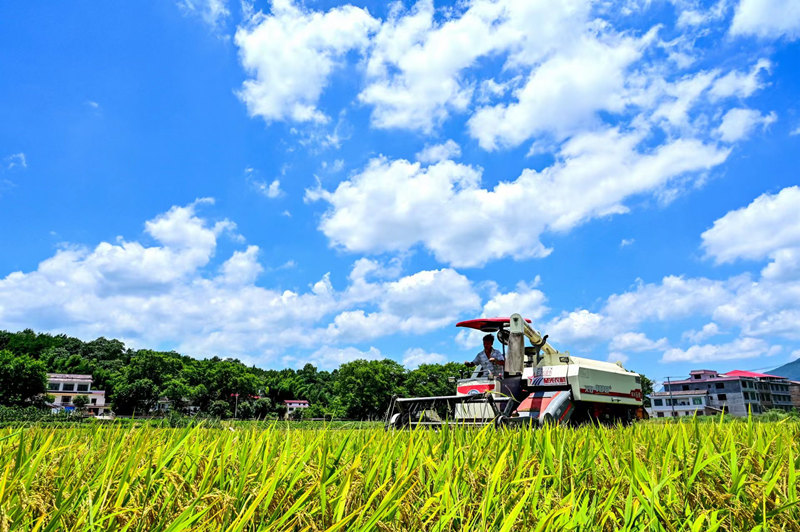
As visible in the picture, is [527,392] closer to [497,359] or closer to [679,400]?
[497,359]

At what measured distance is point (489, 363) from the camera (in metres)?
12.6

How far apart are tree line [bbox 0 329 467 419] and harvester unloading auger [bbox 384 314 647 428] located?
175ft

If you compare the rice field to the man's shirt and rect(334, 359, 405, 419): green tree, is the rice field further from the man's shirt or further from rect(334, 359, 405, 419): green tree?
rect(334, 359, 405, 419): green tree

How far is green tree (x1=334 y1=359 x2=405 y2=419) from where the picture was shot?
85.2 meters

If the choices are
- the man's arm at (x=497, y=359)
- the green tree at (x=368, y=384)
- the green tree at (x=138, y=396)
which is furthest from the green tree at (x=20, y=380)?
the man's arm at (x=497, y=359)

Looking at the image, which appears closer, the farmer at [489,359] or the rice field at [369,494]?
the rice field at [369,494]

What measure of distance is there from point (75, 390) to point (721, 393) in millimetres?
149154

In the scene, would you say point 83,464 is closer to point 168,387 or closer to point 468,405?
point 468,405

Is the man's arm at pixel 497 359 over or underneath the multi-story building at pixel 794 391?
underneath

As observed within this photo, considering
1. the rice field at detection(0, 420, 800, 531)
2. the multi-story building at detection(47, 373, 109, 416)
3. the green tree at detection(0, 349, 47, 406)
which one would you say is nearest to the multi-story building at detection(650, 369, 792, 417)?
the green tree at detection(0, 349, 47, 406)

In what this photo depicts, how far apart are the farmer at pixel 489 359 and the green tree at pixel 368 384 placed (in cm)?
7270

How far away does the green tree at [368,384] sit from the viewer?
8525cm

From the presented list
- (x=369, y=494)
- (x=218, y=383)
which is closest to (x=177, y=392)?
(x=218, y=383)

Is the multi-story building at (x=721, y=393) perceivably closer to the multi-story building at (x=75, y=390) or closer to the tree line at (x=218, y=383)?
the tree line at (x=218, y=383)
